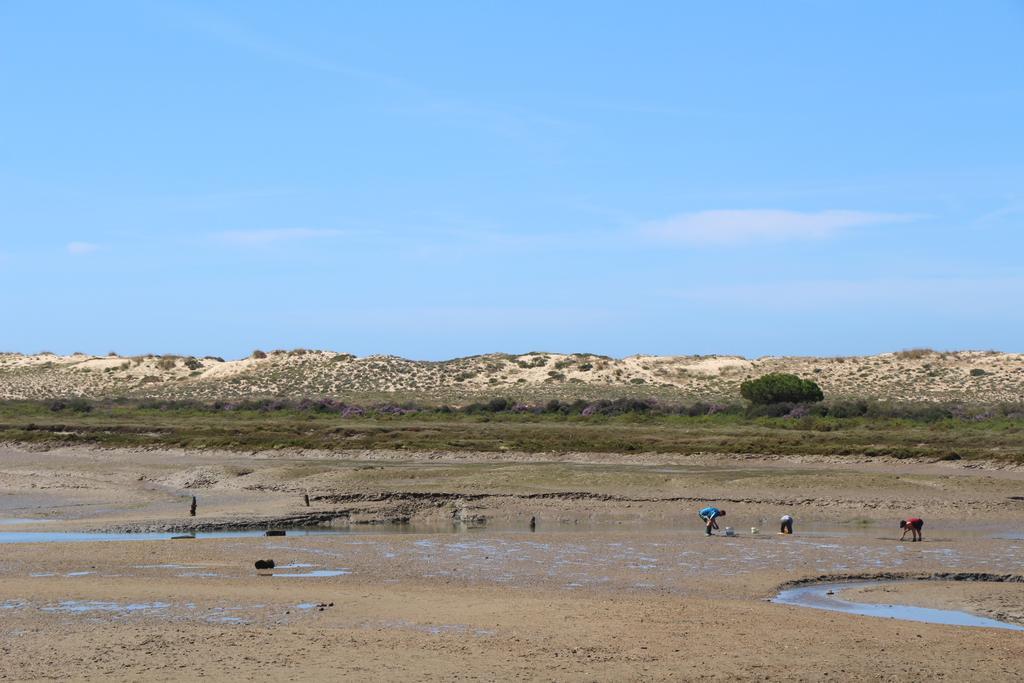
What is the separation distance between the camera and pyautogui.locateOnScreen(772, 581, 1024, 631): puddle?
69.4ft

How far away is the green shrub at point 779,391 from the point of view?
78688 mm

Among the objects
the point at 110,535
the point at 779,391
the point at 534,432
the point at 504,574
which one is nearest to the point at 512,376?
the point at 779,391

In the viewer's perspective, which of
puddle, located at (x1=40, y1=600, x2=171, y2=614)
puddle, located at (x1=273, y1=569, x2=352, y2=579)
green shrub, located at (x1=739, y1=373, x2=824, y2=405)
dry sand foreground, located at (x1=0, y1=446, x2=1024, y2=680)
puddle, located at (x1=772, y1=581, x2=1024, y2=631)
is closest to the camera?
dry sand foreground, located at (x1=0, y1=446, x2=1024, y2=680)

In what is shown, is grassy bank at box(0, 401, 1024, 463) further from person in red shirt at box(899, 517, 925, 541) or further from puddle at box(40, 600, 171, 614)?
puddle at box(40, 600, 171, 614)

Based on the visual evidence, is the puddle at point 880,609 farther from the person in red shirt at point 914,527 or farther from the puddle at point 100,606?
the puddle at point 100,606

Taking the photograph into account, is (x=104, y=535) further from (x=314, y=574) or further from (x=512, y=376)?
(x=512, y=376)

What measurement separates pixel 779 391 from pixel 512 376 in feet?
111

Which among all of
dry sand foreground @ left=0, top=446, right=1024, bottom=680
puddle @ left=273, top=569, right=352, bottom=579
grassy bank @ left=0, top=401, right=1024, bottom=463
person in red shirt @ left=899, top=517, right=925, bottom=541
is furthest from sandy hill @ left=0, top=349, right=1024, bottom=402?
puddle @ left=273, top=569, right=352, bottom=579

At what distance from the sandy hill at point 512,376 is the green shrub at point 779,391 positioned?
11.9 metres

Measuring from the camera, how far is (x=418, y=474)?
44.7 m

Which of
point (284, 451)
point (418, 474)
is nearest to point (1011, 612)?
point (418, 474)

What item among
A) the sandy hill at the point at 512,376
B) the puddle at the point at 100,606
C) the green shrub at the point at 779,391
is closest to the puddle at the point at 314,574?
the puddle at the point at 100,606

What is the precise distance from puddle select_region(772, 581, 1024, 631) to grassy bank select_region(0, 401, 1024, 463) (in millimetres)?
27721

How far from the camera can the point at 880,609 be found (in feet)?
72.5
